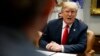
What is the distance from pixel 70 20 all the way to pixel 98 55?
165 centimetres

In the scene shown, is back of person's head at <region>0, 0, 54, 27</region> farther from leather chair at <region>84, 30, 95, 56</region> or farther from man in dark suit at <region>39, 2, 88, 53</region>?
leather chair at <region>84, 30, 95, 56</region>

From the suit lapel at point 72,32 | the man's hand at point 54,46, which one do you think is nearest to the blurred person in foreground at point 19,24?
the man's hand at point 54,46

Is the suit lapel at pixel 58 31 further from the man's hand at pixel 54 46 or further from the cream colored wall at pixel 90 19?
the cream colored wall at pixel 90 19

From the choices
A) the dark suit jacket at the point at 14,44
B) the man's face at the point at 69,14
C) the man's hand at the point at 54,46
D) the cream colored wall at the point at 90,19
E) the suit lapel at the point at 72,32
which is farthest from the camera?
the cream colored wall at the point at 90,19

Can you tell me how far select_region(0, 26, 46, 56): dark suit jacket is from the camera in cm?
41

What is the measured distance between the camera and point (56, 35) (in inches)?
99.7

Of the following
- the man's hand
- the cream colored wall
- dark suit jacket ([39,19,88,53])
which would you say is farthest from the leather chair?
the cream colored wall

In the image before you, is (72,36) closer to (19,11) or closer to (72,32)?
(72,32)

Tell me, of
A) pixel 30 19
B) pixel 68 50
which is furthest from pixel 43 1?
pixel 68 50

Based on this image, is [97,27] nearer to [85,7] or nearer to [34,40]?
[85,7]

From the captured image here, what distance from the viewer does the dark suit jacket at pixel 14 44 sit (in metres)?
0.41

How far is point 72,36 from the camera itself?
8.13ft

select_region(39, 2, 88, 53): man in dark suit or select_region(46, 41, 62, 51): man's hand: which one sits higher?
select_region(39, 2, 88, 53): man in dark suit

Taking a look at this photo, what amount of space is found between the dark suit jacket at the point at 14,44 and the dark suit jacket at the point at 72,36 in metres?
1.96
